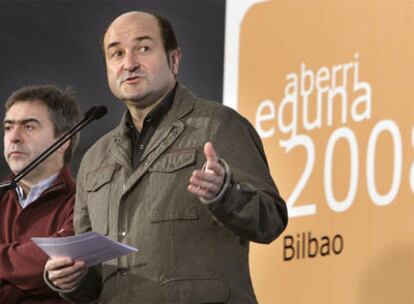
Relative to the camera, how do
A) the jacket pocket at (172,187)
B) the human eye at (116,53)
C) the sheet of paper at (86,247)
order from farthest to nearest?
the human eye at (116,53) → the jacket pocket at (172,187) → the sheet of paper at (86,247)

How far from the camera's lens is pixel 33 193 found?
315 cm

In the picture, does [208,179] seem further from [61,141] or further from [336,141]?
[336,141]

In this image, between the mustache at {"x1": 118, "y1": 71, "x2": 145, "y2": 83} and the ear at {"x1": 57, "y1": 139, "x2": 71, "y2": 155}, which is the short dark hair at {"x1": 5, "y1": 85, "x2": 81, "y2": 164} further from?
the mustache at {"x1": 118, "y1": 71, "x2": 145, "y2": 83}

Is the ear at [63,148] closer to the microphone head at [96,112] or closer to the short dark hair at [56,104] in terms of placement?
the short dark hair at [56,104]

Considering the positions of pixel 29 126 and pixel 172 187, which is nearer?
pixel 172 187

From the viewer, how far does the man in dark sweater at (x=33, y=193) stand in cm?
292

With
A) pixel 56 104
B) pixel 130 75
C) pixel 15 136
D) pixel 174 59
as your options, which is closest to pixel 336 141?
pixel 174 59

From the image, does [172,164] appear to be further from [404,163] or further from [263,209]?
[404,163]

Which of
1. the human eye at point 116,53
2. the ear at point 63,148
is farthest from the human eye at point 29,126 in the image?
the human eye at point 116,53

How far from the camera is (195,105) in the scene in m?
2.67

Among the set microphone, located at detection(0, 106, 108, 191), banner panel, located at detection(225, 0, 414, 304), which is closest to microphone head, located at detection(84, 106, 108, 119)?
microphone, located at detection(0, 106, 108, 191)

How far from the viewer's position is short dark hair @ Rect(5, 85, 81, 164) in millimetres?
3277

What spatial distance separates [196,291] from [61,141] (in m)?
0.76

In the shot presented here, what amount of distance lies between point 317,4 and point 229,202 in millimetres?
1304
